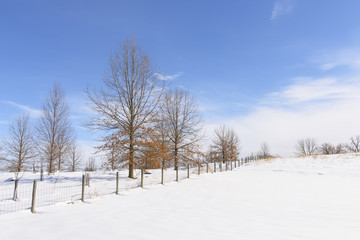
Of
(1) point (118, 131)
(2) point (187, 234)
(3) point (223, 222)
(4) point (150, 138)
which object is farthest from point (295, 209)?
(1) point (118, 131)

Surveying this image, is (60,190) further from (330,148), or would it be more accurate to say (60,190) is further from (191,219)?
(330,148)

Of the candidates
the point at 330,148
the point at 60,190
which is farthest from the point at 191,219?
the point at 330,148

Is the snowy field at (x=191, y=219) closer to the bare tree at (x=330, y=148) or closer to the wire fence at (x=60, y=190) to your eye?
the wire fence at (x=60, y=190)

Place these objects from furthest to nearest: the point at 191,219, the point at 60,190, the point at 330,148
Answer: the point at 330,148
the point at 60,190
the point at 191,219

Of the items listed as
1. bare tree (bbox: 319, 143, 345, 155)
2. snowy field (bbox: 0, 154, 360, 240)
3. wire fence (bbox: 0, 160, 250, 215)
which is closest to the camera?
snowy field (bbox: 0, 154, 360, 240)

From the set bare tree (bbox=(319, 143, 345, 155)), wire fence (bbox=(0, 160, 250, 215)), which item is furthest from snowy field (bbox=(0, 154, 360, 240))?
bare tree (bbox=(319, 143, 345, 155))

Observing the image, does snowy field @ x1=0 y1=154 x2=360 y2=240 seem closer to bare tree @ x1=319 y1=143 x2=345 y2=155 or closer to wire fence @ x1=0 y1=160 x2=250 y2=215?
wire fence @ x1=0 y1=160 x2=250 y2=215

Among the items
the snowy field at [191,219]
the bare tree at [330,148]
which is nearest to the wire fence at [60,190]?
the snowy field at [191,219]

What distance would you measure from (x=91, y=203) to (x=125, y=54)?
13667 millimetres

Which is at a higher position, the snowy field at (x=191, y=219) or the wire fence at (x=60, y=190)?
the snowy field at (x=191, y=219)

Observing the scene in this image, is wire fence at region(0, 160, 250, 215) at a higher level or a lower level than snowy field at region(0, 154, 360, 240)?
lower

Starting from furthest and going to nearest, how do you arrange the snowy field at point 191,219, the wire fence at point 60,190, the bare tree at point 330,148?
the bare tree at point 330,148 < the wire fence at point 60,190 < the snowy field at point 191,219

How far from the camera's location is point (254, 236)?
4.98 metres

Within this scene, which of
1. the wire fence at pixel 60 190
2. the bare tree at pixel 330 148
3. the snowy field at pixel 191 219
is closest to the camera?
the snowy field at pixel 191 219
